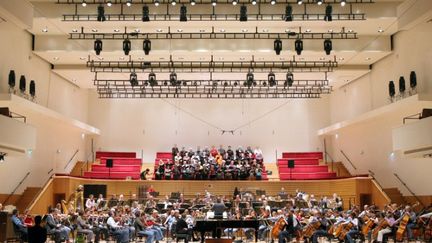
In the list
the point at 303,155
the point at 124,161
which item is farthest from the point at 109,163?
the point at 303,155

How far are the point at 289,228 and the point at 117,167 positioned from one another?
15.6 m

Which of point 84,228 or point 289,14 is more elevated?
point 289,14

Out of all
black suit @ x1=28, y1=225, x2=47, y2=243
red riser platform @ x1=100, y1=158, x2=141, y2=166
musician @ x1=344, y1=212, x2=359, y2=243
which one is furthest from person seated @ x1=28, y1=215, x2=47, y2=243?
red riser platform @ x1=100, y1=158, x2=141, y2=166

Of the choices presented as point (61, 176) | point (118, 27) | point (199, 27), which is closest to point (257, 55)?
point (199, 27)

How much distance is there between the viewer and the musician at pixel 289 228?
50.4 feet

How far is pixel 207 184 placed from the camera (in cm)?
2648

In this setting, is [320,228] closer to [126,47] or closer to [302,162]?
[126,47]

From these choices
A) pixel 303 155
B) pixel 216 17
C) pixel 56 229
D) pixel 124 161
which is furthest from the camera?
pixel 303 155

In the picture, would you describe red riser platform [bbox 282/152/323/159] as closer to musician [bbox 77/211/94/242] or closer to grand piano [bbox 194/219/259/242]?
grand piano [bbox 194/219/259/242]

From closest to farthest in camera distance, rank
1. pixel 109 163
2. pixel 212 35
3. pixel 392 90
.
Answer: pixel 212 35 < pixel 392 90 < pixel 109 163

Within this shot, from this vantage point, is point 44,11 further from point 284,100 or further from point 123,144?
point 284,100

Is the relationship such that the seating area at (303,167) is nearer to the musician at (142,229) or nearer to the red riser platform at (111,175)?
the red riser platform at (111,175)

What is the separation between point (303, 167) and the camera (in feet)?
95.7

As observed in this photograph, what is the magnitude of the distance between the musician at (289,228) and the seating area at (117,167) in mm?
13737
